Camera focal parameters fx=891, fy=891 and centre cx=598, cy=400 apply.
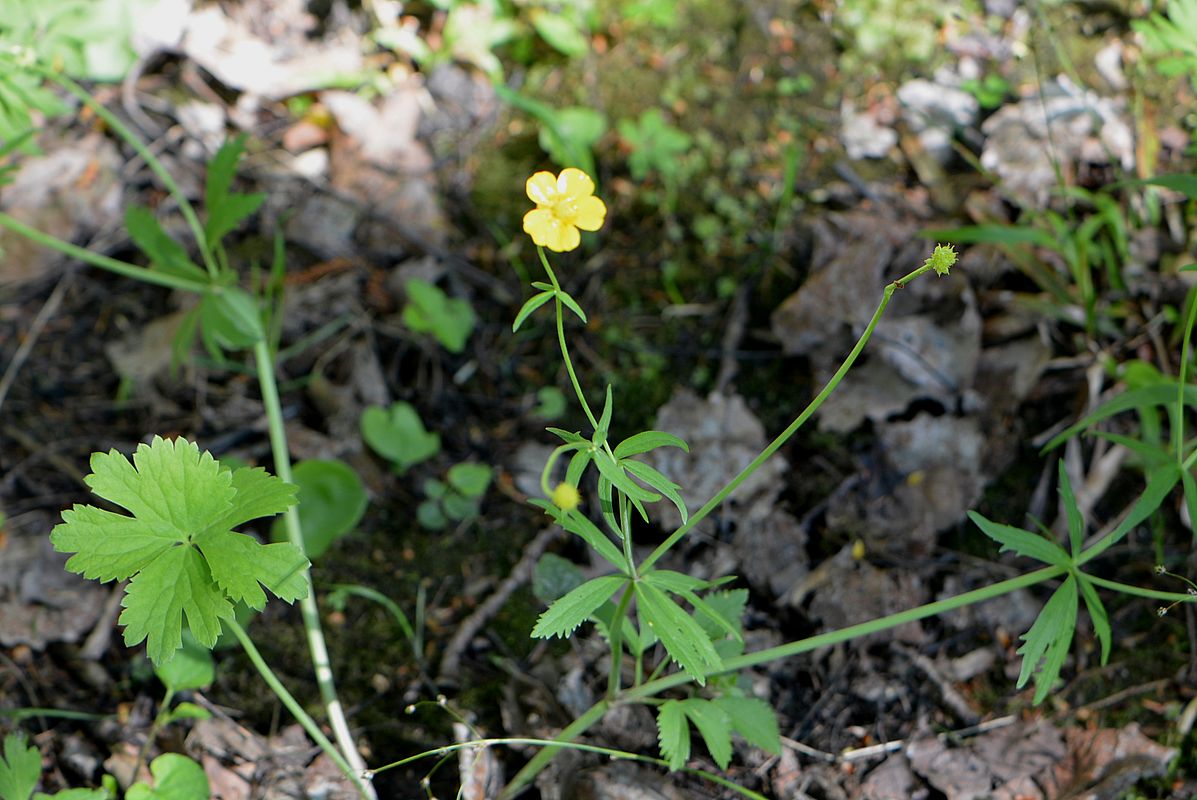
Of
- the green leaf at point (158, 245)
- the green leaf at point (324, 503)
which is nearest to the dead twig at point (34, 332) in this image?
the green leaf at point (158, 245)

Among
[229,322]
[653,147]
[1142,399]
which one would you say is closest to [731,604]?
[1142,399]

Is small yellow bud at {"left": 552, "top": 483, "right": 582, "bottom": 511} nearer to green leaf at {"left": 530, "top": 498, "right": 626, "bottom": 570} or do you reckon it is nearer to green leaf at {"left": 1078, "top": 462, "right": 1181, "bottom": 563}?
green leaf at {"left": 530, "top": 498, "right": 626, "bottom": 570}

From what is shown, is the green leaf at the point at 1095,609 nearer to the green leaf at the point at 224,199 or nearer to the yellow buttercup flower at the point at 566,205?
the yellow buttercup flower at the point at 566,205

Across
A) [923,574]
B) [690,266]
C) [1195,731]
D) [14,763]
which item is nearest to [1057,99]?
[690,266]

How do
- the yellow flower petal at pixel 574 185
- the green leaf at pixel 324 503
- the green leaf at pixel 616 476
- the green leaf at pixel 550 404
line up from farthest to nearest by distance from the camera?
the green leaf at pixel 550 404
the green leaf at pixel 324 503
the yellow flower petal at pixel 574 185
the green leaf at pixel 616 476

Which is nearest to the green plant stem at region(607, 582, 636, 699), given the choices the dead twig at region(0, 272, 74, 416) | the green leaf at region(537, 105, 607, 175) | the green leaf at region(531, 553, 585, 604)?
the green leaf at region(531, 553, 585, 604)

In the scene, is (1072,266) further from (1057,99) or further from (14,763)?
(14,763)
